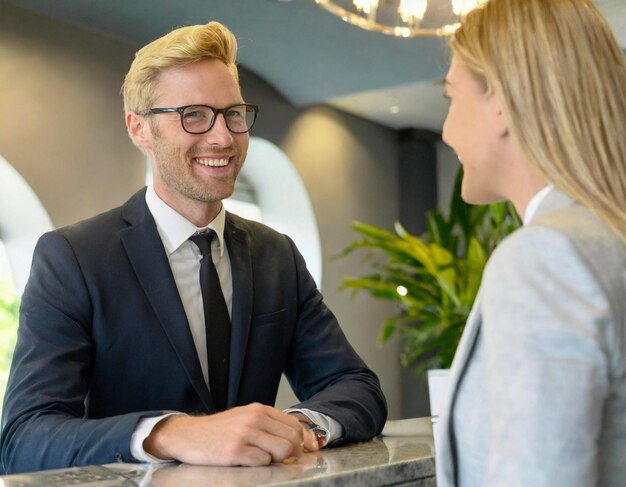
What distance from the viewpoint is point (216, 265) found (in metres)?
1.93

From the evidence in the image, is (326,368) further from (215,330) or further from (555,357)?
(555,357)

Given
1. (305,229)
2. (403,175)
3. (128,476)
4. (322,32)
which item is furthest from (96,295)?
(403,175)

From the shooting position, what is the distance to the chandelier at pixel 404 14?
4.39 m

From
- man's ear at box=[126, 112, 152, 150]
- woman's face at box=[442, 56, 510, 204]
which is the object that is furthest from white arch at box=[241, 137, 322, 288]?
woman's face at box=[442, 56, 510, 204]

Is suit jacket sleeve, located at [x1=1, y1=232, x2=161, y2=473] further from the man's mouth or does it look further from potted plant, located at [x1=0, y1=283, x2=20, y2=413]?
potted plant, located at [x1=0, y1=283, x2=20, y2=413]

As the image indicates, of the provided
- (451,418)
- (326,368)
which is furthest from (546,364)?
(326,368)

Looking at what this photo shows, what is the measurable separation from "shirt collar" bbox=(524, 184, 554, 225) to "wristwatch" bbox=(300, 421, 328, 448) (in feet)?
2.18

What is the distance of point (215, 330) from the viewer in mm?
1812

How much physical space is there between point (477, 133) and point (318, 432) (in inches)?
27.4

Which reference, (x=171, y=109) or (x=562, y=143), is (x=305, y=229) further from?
(x=562, y=143)

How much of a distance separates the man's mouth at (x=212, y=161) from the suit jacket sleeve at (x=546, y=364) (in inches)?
44.8

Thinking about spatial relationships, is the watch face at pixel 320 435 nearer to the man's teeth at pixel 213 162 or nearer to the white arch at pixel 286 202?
the man's teeth at pixel 213 162

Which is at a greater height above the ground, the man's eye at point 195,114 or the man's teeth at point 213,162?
the man's eye at point 195,114

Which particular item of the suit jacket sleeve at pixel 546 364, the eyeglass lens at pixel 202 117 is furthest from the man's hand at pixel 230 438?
the eyeglass lens at pixel 202 117
